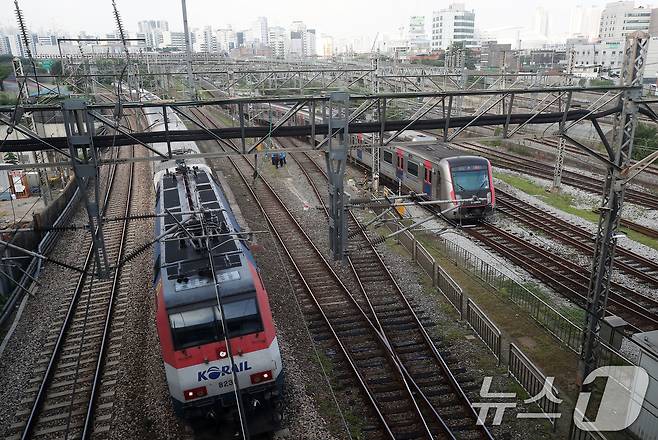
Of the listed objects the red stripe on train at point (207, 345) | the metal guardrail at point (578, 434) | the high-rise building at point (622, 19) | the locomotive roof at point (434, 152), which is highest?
the high-rise building at point (622, 19)

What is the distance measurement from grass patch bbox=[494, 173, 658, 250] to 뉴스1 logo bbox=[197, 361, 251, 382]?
14.9m

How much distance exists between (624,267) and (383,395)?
9.72 metres

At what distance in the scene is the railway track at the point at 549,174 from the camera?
22184mm

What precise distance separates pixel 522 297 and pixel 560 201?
10394 millimetres

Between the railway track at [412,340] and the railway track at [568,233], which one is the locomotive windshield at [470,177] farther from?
the railway track at [412,340]

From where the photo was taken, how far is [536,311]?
13.2 metres

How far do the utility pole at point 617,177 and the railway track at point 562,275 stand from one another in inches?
84.2

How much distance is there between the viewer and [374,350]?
11.6 metres

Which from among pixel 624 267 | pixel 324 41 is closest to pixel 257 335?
pixel 624 267

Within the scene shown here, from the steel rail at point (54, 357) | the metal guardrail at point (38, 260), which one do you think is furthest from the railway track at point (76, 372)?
the metal guardrail at point (38, 260)

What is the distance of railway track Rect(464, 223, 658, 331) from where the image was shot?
13.0 metres

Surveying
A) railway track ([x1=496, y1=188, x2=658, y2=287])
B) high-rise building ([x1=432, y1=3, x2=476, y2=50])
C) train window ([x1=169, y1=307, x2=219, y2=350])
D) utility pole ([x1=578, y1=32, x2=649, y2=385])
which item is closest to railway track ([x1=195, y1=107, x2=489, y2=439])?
utility pole ([x1=578, y1=32, x2=649, y2=385])

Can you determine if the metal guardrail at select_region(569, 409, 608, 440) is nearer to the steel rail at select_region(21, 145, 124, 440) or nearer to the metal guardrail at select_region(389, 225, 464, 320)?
the metal guardrail at select_region(389, 225, 464, 320)

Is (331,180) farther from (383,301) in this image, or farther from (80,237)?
(80,237)
